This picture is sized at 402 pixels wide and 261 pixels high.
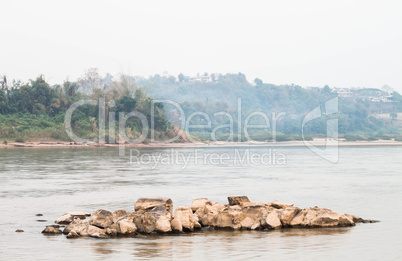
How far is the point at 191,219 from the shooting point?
17016 millimetres

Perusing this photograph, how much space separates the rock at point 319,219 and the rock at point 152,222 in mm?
3899

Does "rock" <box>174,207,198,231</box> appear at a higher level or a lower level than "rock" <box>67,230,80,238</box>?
higher

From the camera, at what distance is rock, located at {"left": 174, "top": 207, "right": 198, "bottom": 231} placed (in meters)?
16.9

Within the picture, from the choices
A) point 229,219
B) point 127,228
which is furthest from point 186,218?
point 127,228

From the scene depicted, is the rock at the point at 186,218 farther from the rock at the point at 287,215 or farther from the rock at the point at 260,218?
the rock at the point at 287,215

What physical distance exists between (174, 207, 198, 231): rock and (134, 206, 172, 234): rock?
414 millimetres

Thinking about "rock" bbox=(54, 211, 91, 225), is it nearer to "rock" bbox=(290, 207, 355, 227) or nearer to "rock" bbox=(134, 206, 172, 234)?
"rock" bbox=(134, 206, 172, 234)

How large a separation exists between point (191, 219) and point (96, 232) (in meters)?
2.83

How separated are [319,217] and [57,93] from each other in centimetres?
7931

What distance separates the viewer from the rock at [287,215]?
17484 millimetres

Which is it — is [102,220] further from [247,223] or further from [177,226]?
[247,223]

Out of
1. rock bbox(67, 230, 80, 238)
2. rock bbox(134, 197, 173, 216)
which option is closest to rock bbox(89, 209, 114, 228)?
rock bbox(67, 230, 80, 238)

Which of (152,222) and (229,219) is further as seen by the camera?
(229,219)

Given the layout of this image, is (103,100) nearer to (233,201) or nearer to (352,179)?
(352,179)
